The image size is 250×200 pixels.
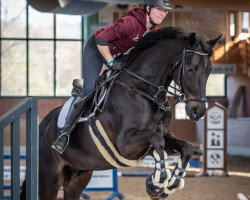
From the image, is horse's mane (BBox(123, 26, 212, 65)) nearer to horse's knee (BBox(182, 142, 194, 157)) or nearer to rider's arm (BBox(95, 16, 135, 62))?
rider's arm (BBox(95, 16, 135, 62))

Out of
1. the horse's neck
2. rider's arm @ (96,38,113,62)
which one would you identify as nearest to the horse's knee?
the horse's neck

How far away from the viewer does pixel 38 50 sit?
68.6 feet

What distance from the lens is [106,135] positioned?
5344 mm

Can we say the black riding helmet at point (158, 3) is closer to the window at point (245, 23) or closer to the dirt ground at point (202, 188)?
the dirt ground at point (202, 188)

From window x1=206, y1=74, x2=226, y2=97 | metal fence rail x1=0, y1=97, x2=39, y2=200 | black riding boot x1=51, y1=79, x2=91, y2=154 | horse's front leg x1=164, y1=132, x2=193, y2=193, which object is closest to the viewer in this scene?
metal fence rail x1=0, y1=97, x2=39, y2=200

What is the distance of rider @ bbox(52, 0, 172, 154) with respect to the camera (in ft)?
17.2

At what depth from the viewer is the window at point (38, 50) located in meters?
20.2

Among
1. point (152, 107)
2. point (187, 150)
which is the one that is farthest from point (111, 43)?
point (187, 150)

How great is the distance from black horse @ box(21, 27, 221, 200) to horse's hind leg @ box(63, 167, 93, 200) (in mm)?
529

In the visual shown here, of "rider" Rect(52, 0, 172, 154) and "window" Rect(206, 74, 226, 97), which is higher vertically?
"rider" Rect(52, 0, 172, 154)

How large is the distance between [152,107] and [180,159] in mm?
430

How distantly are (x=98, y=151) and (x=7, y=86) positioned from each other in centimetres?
1681

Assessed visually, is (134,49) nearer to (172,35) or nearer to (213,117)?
(172,35)

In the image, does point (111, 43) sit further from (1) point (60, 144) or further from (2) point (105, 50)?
(1) point (60, 144)
